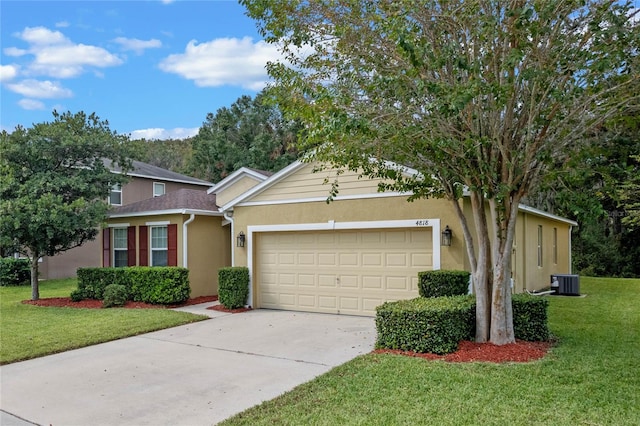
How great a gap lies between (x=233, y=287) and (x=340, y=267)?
282cm

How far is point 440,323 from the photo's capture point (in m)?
6.53

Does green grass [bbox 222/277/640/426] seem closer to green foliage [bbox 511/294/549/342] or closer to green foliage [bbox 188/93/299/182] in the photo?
green foliage [bbox 511/294/549/342]

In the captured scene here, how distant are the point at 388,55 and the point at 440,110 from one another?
156 cm

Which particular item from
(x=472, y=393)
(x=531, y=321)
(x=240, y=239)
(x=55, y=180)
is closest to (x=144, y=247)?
(x=55, y=180)

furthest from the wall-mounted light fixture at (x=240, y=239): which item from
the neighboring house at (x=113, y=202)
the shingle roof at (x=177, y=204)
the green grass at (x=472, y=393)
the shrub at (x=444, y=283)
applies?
the neighboring house at (x=113, y=202)

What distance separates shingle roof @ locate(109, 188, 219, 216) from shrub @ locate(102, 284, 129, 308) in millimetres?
2558

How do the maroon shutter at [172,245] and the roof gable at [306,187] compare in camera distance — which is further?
the maroon shutter at [172,245]

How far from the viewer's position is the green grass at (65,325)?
771cm

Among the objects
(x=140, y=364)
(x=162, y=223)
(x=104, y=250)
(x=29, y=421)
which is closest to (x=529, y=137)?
(x=140, y=364)

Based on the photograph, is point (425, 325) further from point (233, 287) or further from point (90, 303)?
point (90, 303)

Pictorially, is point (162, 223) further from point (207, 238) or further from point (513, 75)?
point (513, 75)

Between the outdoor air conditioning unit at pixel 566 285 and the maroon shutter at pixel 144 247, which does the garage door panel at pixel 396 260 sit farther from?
the maroon shutter at pixel 144 247

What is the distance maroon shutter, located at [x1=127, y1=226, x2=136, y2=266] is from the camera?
14586 millimetres

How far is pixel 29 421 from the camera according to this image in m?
4.64
